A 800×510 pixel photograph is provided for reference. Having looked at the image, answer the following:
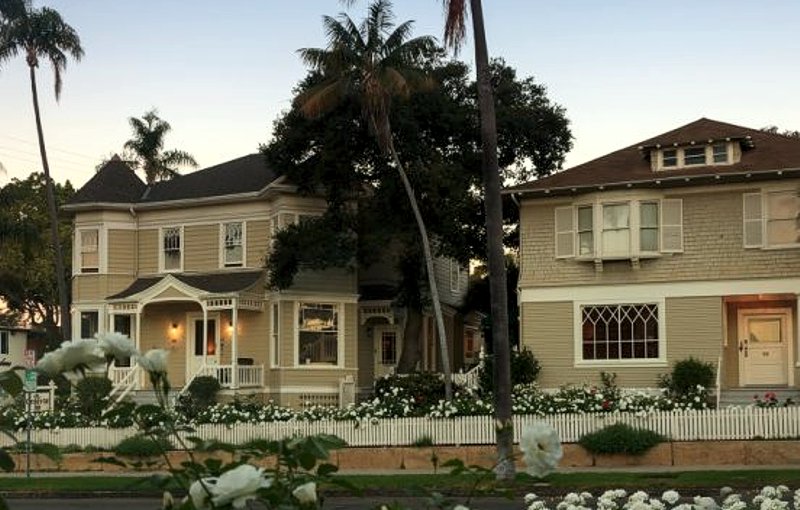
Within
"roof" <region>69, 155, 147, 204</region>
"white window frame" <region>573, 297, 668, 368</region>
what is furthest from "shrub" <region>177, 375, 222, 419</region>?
"white window frame" <region>573, 297, 668, 368</region>

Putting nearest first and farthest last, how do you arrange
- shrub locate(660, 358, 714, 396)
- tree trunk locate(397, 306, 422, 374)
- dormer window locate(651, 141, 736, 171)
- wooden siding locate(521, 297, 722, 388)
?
shrub locate(660, 358, 714, 396), wooden siding locate(521, 297, 722, 388), dormer window locate(651, 141, 736, 171), tree trunk locate(397, 306, 422, 374)

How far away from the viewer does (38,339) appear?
2896 inches

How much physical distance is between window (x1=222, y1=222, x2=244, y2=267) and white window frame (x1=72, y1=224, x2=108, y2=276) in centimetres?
452

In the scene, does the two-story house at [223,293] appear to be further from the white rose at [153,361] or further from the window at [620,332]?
the white rose at [153,361]

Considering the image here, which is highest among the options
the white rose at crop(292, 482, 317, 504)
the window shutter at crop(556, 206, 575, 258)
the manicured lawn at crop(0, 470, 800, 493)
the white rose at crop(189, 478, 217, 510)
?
the window shutter at crop(556, 206, 575, 258)

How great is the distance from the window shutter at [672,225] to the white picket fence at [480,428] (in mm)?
7523

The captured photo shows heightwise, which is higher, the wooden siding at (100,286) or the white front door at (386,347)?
the wooden siding at (100,286)

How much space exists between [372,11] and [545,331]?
1022cm

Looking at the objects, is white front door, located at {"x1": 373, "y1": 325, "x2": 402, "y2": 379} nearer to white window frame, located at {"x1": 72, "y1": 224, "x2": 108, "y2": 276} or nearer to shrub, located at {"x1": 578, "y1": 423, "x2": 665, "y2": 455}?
white window frame, located at {"x1": 72, "y1": 224, "x2": 108, "y2": 276}

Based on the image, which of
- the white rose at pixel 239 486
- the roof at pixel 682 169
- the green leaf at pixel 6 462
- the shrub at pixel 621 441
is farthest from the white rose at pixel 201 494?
the roof at pixel 682 169

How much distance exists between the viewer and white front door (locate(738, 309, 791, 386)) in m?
30.0

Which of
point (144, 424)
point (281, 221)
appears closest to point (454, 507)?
point (144, 424)

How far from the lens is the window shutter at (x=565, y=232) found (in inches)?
1221

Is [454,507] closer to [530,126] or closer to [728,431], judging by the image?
[728,431]
